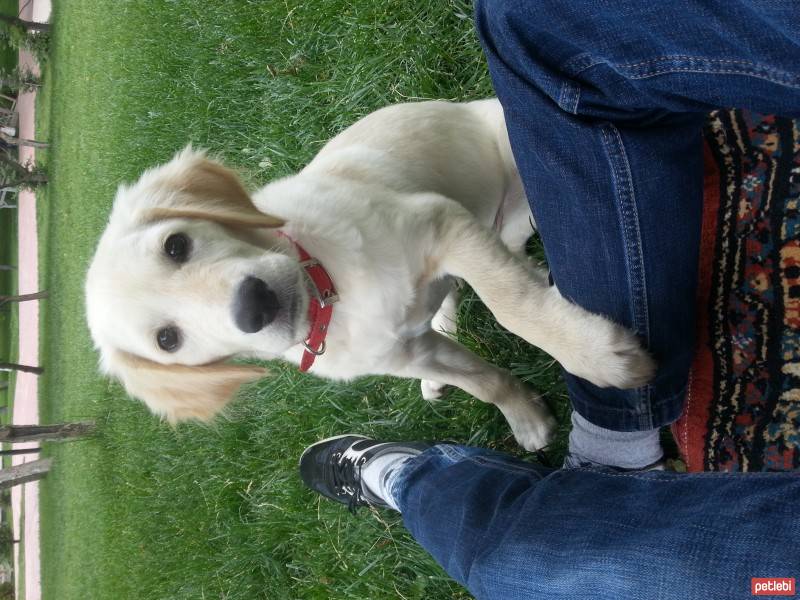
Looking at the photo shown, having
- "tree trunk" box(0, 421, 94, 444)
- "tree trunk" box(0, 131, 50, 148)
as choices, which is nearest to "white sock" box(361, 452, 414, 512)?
"tree trunk" box(0, 421, 94, 444)

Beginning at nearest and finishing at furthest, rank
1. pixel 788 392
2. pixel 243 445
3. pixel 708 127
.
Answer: pixel 788 392 → pixel 708 127 → pixel 243 445

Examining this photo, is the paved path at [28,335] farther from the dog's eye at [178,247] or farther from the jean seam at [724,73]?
the jean seam at [724,73]

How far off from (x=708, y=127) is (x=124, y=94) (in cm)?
566

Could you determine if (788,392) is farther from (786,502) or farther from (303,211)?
(303,211)

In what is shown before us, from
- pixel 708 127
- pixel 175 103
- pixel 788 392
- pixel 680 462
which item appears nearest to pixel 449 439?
pixel 680 462

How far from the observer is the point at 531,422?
7.73 ft

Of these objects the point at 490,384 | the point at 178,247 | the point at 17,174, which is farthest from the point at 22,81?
the point at 490,384

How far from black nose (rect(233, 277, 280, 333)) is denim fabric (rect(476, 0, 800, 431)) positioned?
806 millimetres

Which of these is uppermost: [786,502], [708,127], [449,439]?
[708,127]

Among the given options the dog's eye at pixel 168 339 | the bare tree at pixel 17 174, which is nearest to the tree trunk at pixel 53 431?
the bare tree at pixel 17 174

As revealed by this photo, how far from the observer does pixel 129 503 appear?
5043mm

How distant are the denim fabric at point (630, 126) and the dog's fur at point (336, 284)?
0.42 ft

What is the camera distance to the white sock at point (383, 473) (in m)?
2.35

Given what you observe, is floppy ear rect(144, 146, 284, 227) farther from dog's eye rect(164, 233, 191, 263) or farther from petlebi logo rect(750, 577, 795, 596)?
petlebi logo rect(750, 577, 795, 596)
